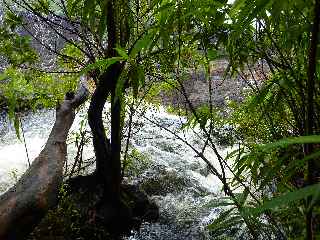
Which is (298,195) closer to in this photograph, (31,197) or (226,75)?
(226,75)

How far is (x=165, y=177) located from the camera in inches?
234

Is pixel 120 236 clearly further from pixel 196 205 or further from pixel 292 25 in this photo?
pixel 292 25

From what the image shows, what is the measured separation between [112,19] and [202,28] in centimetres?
126

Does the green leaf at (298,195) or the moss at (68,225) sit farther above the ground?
the moss at (68,225)

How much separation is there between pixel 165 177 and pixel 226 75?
4.49 m

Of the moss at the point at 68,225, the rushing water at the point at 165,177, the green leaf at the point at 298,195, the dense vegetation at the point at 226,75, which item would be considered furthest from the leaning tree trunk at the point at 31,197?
the green leaf at the point at 298,195

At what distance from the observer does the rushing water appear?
15.5ft

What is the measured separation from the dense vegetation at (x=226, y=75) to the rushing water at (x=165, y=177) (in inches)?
21.1

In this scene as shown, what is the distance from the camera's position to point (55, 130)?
3320 millimetres

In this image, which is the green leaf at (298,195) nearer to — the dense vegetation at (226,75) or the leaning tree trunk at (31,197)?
the dense vegetation at (226,75)

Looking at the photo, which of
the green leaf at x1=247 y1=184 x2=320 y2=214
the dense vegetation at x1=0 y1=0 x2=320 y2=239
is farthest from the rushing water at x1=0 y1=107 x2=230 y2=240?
the green leaf at x1=247 y1=184 x2=320 y2=214

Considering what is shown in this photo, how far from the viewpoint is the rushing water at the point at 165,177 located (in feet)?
15.5

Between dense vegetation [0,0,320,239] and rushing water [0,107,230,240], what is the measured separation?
54 centimetres

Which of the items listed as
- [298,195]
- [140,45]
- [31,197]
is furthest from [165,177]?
[298,195]
